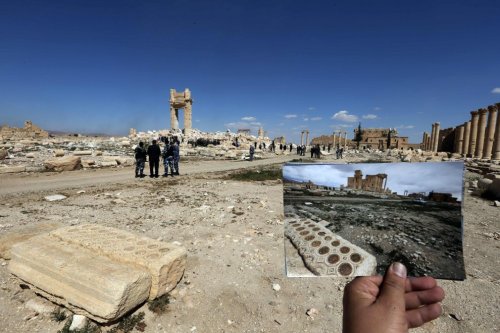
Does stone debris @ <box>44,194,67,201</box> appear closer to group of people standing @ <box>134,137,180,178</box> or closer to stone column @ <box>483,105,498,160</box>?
group of people standing @ <box>134,137,180,178</box>

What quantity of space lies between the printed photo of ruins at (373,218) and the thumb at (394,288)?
0.19 meters

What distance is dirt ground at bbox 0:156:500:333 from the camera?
3205 millimetres

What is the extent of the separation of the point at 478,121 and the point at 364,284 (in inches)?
1547

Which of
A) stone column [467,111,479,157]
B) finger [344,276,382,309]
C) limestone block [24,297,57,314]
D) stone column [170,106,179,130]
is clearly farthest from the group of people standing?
stone column [467,111,479,157]

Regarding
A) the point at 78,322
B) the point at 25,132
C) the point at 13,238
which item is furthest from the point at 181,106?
the point at 78,322

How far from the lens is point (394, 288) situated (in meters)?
1.37

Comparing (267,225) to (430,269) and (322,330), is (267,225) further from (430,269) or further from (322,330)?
(430,269)

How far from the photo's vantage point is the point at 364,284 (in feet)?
4.65

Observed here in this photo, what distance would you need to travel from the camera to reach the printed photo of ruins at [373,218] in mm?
1597

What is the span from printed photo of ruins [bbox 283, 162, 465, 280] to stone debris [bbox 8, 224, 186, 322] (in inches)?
85.4

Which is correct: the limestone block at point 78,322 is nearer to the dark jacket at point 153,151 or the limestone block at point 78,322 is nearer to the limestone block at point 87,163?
the dark jacket at point 153,151

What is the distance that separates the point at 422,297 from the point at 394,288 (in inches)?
9.0

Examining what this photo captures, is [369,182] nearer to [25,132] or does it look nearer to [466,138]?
[466,138]

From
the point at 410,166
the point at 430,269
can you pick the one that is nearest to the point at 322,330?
the point at 430,269
